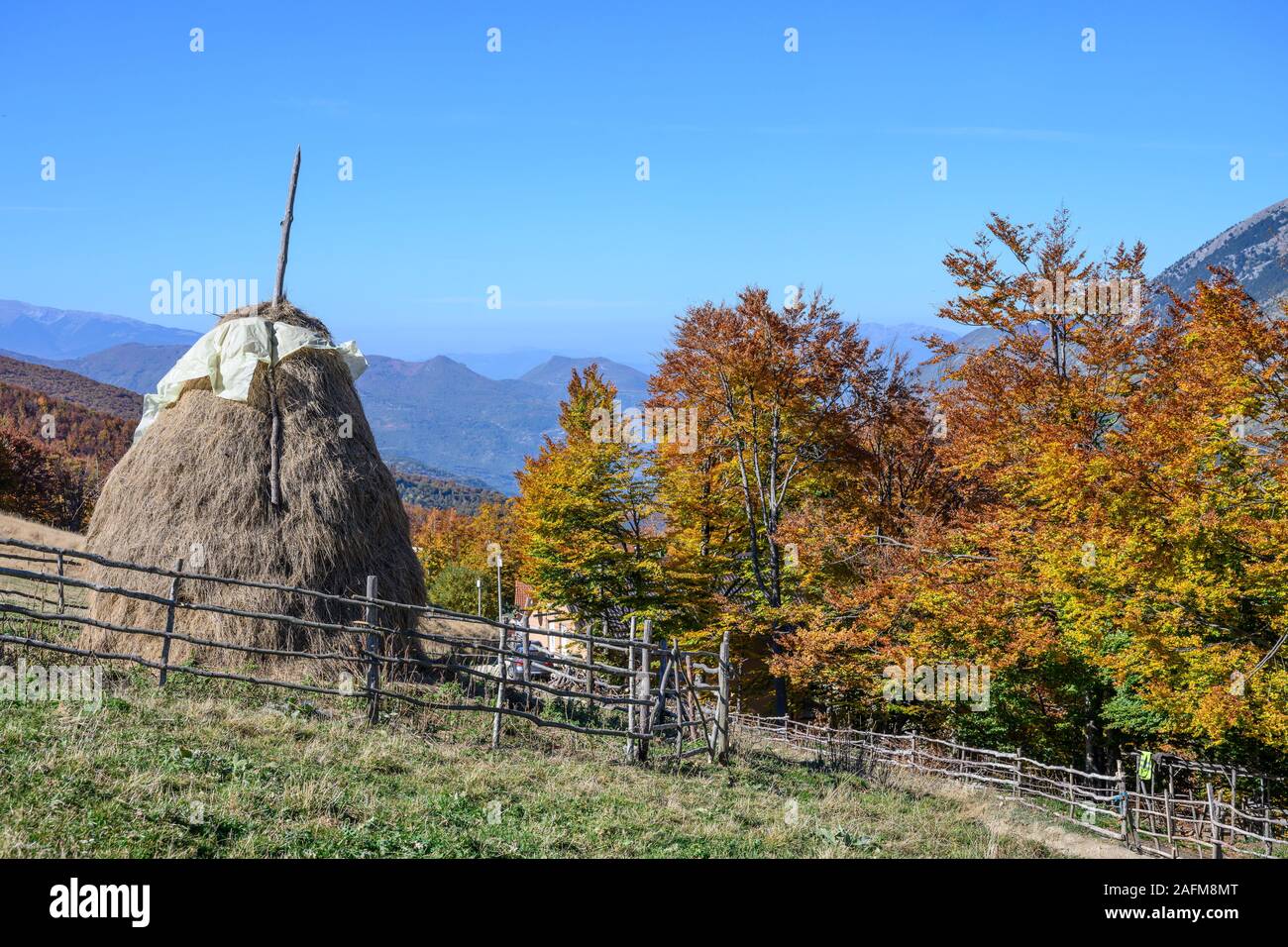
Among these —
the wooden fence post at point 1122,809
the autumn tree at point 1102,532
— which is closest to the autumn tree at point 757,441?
the autumn tree at point 1102,532

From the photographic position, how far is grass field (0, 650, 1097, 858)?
20.1 ft

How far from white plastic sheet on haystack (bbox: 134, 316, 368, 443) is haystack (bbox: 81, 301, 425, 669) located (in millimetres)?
116

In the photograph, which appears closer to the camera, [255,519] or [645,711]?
[645,711]

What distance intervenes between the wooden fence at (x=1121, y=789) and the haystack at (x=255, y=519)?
690 centimetres

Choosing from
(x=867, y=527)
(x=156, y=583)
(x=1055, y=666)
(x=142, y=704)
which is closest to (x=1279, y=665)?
(x=1055, y=666)

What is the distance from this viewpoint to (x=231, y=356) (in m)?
13.0

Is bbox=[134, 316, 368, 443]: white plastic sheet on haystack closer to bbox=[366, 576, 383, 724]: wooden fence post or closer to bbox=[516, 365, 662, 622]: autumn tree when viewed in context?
bbox=[366, 576, 383, 724]: wooden fence post

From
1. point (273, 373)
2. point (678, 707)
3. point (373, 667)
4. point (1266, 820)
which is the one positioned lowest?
point (1266, 820)

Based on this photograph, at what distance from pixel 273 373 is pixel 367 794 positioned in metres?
7.67

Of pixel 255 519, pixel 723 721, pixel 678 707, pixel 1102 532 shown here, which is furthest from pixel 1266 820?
pixel 255 519

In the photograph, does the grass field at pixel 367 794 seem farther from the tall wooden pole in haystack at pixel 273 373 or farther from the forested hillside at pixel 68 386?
the forested hillside at pixel 68 386

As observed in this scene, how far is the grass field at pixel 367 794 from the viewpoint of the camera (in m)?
6.14

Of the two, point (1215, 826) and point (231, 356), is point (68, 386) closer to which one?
point (231, 356)
